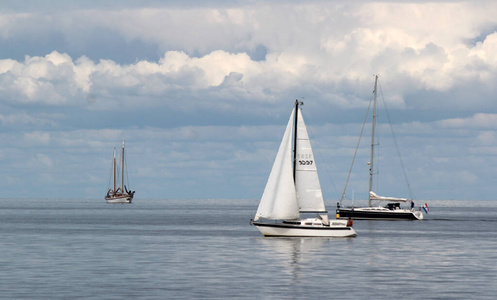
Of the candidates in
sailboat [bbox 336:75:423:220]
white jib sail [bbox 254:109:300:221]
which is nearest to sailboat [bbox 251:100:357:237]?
white jib sail [bbox 254:109:300:221]

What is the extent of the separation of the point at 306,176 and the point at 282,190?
13.1 ft

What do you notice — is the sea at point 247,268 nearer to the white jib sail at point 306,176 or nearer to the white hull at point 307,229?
the white hull at point 307,229

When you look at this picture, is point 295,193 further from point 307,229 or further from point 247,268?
point 247,268

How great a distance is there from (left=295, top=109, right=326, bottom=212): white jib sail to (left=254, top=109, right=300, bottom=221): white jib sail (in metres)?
1.71

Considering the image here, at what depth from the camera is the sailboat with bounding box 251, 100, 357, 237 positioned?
89.4 metres

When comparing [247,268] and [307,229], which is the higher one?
[307,229]

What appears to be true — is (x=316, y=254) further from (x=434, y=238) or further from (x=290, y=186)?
(x=434, y=238)

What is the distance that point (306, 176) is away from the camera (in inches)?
3629

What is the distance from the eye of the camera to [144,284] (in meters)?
52.6

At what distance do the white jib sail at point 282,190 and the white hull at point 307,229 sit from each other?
138 centimetres

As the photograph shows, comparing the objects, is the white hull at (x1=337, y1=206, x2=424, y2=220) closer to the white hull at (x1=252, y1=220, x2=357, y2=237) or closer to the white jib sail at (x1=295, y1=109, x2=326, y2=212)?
the white hull at (x1=252, y1=220, x2=357, y2=237)

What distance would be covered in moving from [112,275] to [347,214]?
99646mm

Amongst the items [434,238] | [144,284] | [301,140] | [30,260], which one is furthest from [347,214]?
[144,284]

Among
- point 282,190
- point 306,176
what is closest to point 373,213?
point 306,176
